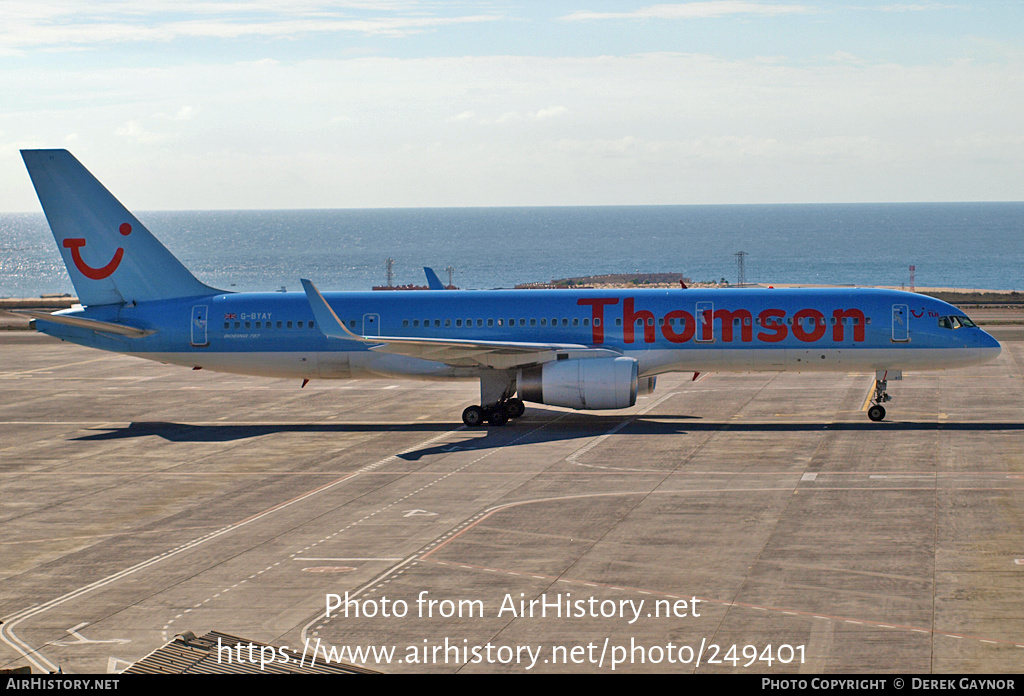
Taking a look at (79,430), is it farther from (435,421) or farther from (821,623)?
(821,623)

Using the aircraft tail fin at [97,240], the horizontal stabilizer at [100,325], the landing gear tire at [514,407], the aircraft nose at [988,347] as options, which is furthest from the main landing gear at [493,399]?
the aircraft nose at [988,347]

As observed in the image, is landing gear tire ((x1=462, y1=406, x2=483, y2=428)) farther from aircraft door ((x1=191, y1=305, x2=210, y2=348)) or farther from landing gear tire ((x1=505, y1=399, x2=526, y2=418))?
aircraft door ((x1=191, y1=305, x2=210, y2=348))

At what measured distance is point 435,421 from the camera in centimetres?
4603

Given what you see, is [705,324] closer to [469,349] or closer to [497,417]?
[497,417]

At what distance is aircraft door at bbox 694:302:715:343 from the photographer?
43875mm

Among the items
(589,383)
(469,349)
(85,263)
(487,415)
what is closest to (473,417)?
(487,415)

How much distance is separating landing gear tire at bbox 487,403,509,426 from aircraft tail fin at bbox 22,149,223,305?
14.1 meters

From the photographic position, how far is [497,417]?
145ft

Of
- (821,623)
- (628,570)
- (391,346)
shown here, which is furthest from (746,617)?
(391,346)

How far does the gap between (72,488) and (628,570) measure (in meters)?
19.1

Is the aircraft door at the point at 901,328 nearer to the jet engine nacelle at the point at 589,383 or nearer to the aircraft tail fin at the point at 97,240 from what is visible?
the jet engine nacelle at the point at 589,383

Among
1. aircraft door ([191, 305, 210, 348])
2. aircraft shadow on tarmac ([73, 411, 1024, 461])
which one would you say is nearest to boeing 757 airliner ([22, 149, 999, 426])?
aircraft door ([191, 305, 210, 348])

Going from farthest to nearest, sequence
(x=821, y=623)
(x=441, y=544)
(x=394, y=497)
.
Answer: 1. (x=394, y=497)
2. (x=441, y=544)
3. (x=821, y=623)

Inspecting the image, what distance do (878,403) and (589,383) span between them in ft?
39.3
